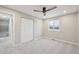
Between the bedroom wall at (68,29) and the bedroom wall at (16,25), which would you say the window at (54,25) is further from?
the bedroom wall at (16,25)

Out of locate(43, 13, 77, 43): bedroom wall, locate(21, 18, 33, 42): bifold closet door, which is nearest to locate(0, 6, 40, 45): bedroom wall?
locate(21, 18, 33, 42): bifold closet door

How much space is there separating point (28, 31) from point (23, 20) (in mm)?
1012

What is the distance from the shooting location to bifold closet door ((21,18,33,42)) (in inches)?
201

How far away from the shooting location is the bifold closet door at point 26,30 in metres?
5.12

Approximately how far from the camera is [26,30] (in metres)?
5.54

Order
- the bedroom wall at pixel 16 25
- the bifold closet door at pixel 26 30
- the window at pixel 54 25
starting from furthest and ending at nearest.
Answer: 1. the window at pixel 54 25
2. the bifold closet door at pixel 26 30
3. the bedroom wall at pixel 16 25

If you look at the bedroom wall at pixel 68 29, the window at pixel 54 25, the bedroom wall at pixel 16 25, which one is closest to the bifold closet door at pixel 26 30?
the bedroom wall at pixel 16 25

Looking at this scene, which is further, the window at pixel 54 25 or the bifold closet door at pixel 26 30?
the window at pixel 54 25

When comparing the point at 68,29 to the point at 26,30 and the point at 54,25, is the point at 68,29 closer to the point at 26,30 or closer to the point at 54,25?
the point at 54,25

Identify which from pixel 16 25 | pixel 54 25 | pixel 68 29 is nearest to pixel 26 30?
pixel 16 25

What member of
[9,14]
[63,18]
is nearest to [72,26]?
[63,18]
